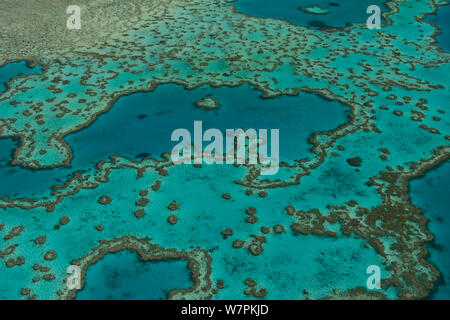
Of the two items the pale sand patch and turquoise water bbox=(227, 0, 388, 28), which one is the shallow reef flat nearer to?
the pale sand patch

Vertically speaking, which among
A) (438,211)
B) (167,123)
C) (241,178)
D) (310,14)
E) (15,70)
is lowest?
(438,211)

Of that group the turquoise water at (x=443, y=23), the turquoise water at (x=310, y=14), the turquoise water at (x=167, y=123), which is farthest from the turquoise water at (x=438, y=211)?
the turquoise water at (x=310, y=14)

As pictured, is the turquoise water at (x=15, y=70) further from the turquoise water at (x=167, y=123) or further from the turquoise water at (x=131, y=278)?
the turquoise water at (x=131, y=278)

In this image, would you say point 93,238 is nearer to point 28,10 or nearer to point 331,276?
point 331,276

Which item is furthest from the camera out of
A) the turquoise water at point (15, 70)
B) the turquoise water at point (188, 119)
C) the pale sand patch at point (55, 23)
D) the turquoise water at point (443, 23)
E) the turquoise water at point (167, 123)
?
the turquoise water at point (443, 23)

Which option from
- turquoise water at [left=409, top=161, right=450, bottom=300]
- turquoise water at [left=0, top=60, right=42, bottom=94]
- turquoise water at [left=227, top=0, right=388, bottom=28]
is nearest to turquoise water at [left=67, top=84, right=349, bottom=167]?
turquoise water at [left=409, top=161, right=450, bottom=300]

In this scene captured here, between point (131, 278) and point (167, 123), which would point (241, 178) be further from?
point (131, 278)

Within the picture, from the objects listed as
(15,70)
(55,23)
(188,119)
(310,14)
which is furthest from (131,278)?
(310,14)
